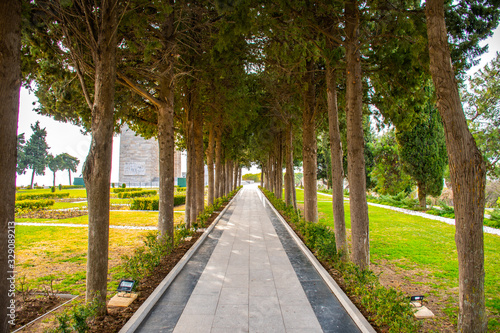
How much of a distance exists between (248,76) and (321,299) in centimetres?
835

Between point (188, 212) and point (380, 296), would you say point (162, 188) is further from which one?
point (380, 296)

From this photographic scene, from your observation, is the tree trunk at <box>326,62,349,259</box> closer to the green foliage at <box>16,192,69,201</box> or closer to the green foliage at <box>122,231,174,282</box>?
the green foliage at <box>122,231,174,282</box>

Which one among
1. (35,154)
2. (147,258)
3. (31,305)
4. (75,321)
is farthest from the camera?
(35,154)

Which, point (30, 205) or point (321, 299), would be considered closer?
point (321, 299)

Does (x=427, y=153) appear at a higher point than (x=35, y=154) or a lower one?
lower

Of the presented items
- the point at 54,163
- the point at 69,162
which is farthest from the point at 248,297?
the point at 69,162

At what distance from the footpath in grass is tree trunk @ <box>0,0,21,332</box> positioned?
17.1 ft

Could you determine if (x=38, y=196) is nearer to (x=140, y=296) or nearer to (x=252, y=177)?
(x=140, y=296)

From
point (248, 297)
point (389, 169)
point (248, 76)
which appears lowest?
point (248, 297)

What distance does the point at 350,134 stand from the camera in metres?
4.89

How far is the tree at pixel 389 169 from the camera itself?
2328 centimetres

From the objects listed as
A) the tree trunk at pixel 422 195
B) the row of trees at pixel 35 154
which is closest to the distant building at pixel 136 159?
the row of trees at pixel 35 154

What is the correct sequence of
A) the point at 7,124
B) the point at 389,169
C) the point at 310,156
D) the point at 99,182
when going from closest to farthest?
the point at 7,124 < the point at 99,182 < the point at 310,156 < the point at 389,169

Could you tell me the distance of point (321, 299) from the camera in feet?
14.2
